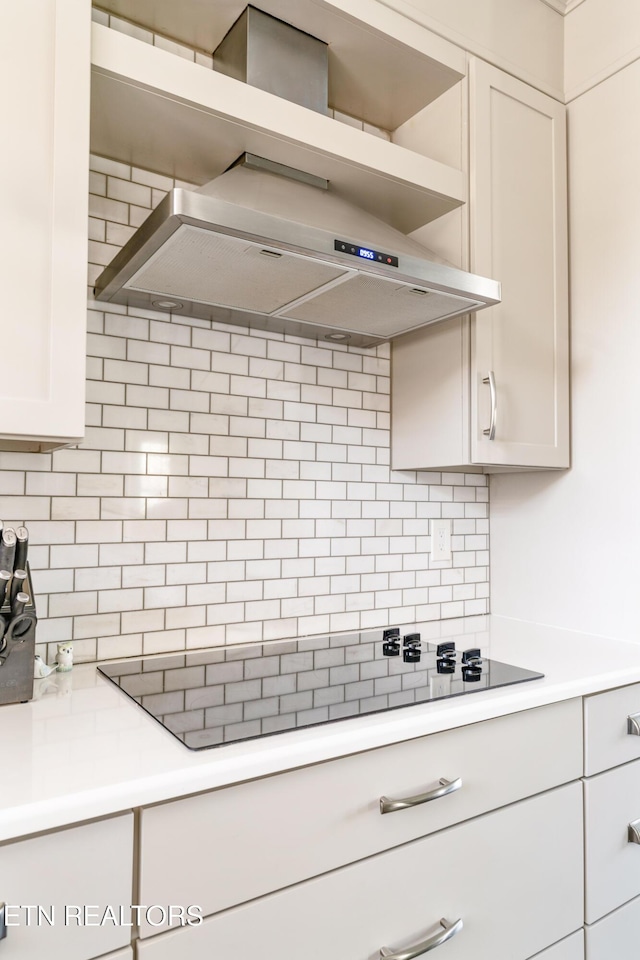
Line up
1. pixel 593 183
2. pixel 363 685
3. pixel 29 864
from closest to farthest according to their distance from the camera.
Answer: pixel 29 864
pixel 363 685
pixel 593 183

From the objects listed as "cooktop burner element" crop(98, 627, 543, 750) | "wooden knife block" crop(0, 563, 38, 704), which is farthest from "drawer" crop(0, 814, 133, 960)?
"wooden knife block" crop(0, 563, 38, 704)

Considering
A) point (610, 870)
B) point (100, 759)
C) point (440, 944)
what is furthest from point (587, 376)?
point (100, 759)

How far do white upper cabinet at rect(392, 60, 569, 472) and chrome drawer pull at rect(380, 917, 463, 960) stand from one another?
3.56 feet

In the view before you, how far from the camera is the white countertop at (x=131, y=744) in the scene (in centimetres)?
89

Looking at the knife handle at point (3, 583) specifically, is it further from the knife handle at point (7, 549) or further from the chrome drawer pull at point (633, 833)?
the chrome drawer pull at point (633, 833)

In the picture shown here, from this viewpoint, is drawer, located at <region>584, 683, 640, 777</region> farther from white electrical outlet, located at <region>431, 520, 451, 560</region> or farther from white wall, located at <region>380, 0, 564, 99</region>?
white wall, located at <region>380, 0, 564, 99</region>

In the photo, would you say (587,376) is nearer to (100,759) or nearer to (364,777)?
(364,777)

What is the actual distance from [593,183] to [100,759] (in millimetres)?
2042

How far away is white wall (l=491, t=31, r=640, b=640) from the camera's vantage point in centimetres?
190

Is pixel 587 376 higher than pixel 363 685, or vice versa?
Answer: pixel 587 376

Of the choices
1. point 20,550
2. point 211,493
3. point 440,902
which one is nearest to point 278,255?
point 211,493

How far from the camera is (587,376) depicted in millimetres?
2020

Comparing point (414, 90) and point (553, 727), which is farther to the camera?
point (414, 90)

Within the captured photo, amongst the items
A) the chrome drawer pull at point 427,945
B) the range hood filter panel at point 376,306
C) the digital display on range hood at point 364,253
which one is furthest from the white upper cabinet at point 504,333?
the chrome drawer pull at point 427,945
